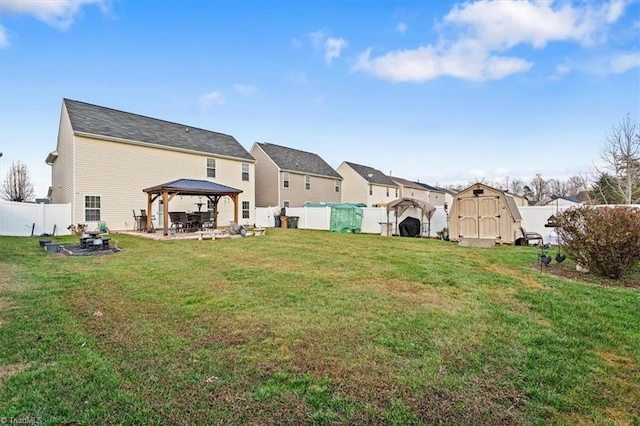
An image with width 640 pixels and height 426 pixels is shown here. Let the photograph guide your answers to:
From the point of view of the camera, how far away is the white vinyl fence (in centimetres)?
1365

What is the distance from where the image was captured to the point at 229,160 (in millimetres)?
21688

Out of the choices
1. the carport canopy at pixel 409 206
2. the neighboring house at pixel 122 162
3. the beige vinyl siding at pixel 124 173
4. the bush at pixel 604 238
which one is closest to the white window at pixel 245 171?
the neighboring house at pixel 122 162

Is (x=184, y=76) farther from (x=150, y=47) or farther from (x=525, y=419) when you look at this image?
(x=525, y=419)

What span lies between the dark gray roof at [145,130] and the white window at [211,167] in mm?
506

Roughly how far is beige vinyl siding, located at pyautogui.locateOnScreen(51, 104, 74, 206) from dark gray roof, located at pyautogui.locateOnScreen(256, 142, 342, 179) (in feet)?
42.7

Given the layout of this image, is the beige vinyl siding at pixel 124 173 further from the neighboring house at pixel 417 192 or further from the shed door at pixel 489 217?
the neighboring house at pixel 417 192

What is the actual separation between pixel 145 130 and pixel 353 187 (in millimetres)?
20666

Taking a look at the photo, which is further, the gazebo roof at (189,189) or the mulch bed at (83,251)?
the gazebo roof at (189,189)

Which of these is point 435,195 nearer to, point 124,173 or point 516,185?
point 516,185

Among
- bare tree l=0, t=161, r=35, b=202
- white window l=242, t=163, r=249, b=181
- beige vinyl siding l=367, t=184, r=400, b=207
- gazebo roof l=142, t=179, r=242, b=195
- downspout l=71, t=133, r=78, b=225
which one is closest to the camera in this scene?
gazebo roof l=142, t=179, r=242, b=195

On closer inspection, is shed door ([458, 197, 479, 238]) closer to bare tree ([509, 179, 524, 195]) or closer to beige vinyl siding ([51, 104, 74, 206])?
beige vinyl siding ([51, 104, 74, 206])

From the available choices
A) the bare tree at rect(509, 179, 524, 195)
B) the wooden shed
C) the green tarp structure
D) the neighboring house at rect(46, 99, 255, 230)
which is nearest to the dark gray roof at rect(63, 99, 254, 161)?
the neighboring house at rect(46, 99, 255, 230)

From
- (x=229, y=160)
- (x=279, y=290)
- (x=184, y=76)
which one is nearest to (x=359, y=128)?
(x=229, y=160)

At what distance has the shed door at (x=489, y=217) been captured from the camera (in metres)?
13.0
